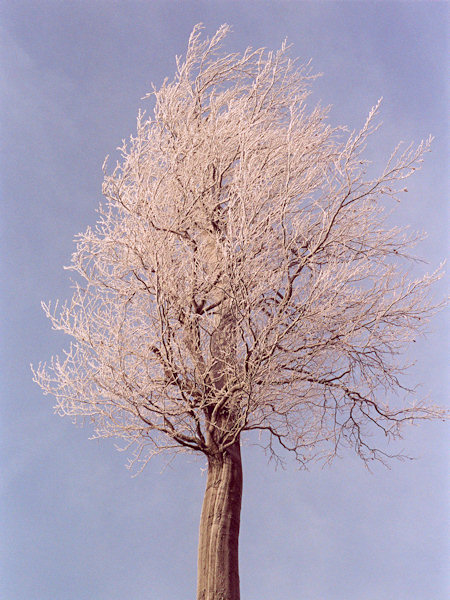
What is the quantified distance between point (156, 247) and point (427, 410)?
4122mm

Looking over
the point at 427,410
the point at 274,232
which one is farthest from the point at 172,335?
the point at 427,410

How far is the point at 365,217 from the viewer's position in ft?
26.6

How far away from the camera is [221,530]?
21.2 ft

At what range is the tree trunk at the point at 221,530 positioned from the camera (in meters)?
6.32

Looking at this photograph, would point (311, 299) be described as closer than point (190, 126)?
Yes

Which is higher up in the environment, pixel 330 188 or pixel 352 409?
pixel 330 188

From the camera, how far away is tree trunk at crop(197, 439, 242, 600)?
632 centimetres

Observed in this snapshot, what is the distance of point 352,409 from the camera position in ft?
27.9

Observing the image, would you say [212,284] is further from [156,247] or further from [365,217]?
[365,217]

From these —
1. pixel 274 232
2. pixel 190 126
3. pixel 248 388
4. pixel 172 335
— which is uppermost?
pixel 190 126

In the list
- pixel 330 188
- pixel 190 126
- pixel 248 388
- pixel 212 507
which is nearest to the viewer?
pixel 248 388

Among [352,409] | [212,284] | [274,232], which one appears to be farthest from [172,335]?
[352,409]

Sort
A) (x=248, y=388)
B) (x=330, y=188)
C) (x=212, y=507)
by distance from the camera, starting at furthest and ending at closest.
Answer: (x=330, y=188) → (x=212, y=507) → (x=248, y=388)

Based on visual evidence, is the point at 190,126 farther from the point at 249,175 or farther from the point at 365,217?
the point at 365,217
